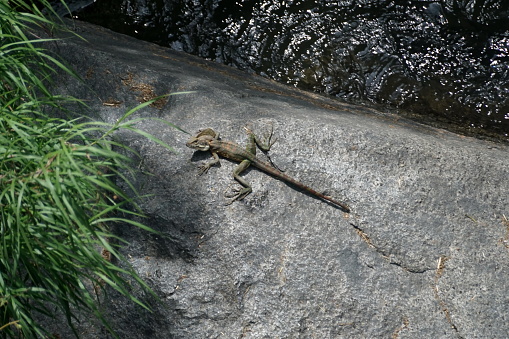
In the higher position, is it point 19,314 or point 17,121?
point 17,121

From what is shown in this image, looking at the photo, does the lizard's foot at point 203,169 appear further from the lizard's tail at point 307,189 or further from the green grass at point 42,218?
the green grass at point 42,218

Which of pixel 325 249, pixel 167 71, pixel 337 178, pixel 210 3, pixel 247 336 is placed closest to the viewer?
pixel 247 336

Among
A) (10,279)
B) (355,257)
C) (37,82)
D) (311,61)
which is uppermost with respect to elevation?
(311,61)

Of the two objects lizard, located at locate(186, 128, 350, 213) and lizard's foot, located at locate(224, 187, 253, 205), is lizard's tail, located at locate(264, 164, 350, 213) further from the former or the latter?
lizard's foot, located at locate(224, 187, 253, 205)

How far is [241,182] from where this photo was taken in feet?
15.6

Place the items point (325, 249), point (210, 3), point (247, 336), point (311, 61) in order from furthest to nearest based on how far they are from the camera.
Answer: point (210, 3)
point (311, 61)
point (325, 249)
point (247, 336)

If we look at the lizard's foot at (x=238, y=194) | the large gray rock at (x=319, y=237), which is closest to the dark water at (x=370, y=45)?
the large gray rock at (x=319, y=237)

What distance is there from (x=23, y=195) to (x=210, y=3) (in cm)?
592

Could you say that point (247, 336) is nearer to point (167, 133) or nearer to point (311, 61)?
point (167, 133)

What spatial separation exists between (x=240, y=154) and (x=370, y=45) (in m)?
3.85

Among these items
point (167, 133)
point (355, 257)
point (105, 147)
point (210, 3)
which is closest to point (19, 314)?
point (105, 147)

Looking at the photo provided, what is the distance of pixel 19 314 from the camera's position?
3.35m

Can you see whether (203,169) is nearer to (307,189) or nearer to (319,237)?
(307,189)

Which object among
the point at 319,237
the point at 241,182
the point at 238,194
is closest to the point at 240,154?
the point at 241,182
